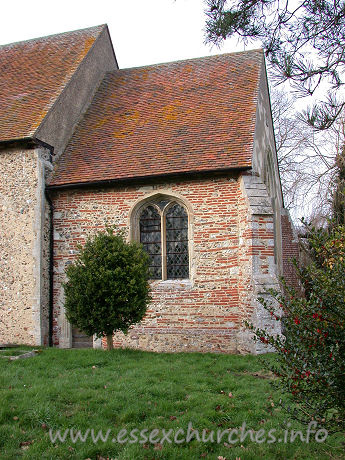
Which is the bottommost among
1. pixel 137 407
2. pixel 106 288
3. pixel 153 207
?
pixel 137 407

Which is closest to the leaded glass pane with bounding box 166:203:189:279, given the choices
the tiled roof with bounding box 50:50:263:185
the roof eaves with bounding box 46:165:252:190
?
the roof eaves with bounding box 46:165:252:190

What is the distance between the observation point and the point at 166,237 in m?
11.1

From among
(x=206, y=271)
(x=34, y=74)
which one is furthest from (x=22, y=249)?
(x=34, y=74)

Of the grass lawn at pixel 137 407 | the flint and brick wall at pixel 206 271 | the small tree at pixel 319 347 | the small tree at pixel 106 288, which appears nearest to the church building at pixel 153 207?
the flint and brick wall at pixel 206 271

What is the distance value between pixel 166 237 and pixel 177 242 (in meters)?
0.32

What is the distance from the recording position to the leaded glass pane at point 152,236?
438 inches

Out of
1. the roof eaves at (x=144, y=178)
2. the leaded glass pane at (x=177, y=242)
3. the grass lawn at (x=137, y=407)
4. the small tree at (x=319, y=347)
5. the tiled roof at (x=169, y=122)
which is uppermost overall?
the tiled roof at (x=169, y=122)

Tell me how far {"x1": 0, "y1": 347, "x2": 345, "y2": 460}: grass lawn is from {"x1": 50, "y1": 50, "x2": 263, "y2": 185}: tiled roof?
4.84 metres

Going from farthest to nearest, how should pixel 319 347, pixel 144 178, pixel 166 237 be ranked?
pixel 166 237
pixel 144 178
pixel 319 347

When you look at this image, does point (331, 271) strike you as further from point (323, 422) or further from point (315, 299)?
point (323, 422)

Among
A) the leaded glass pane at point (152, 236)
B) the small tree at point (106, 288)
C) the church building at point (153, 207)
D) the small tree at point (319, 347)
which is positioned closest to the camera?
the small tree at point (319, 347)

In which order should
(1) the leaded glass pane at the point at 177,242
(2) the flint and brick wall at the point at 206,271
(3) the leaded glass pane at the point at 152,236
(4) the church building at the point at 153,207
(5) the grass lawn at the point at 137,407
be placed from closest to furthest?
1. (5) the grass lawn at the point at 137,407
2. (2) the flint and brick wall at the point at 206,271
3. (4) the church building at the point at 153,207
4. (1) the leaded glass pane at the point at 177,242
5. (3) the leaded glass pane at the point at 152,236

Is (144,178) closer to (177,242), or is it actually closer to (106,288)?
(177,242)

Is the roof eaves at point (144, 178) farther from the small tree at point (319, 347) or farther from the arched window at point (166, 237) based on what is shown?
the small tree at point (319, 347)
